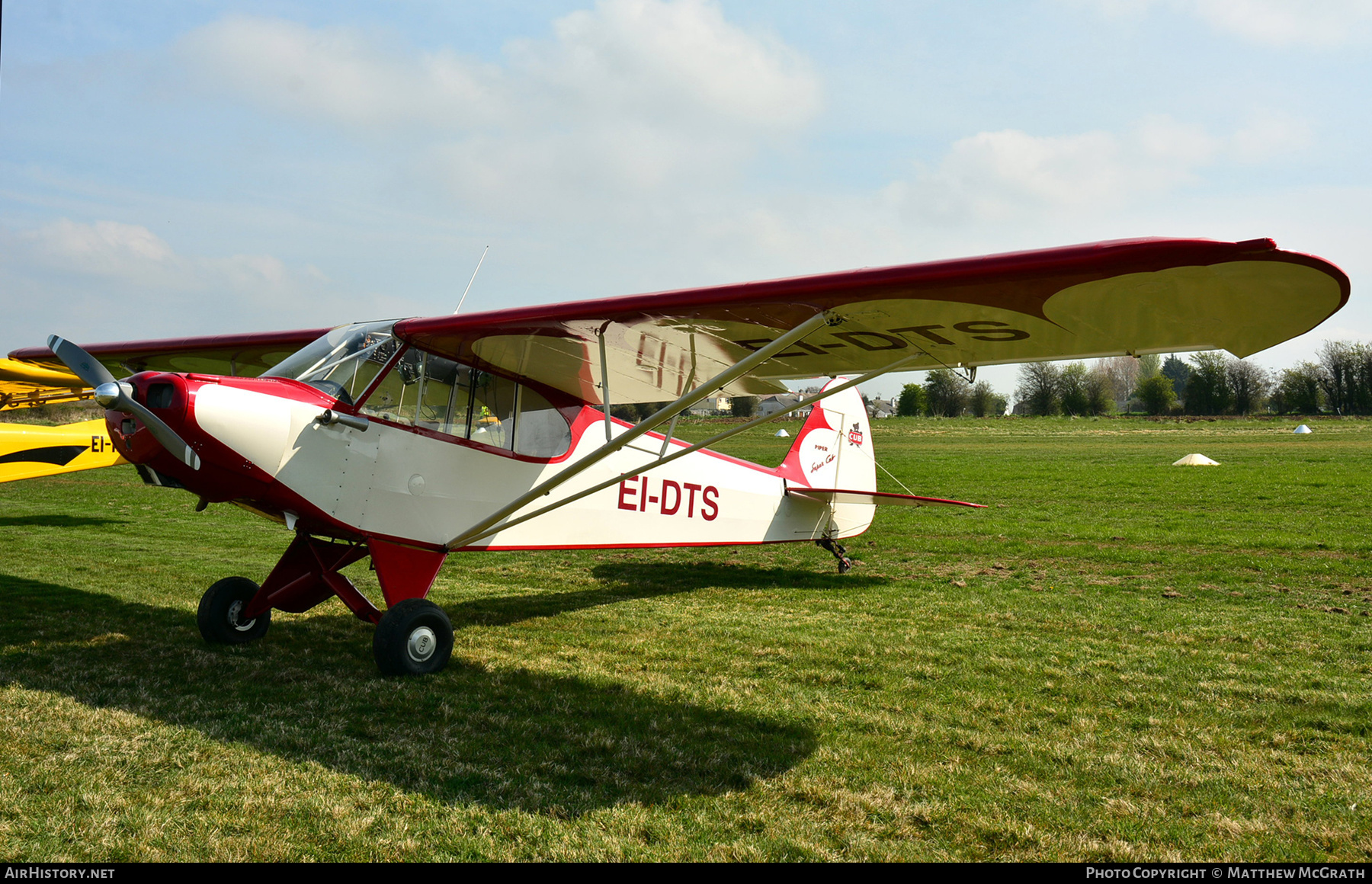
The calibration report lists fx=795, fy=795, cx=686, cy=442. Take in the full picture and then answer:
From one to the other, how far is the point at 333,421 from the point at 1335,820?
5.42 m

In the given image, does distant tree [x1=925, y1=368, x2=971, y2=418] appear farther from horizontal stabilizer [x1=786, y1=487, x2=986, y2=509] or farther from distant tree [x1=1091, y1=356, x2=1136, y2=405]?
horizontal stabilizer [x1=786, y1=487, x2=986, y2=509]

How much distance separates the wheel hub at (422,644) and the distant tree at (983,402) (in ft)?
254

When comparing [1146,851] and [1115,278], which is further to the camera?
[1115,278]

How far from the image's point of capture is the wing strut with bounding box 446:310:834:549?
4301 mm

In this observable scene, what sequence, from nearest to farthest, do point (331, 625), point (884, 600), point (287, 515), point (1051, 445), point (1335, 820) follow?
1. point (1335, 820)
2. point (287, 515)
3. point (331, 625)
4. point (884, 600)
5. point (1051, 445)

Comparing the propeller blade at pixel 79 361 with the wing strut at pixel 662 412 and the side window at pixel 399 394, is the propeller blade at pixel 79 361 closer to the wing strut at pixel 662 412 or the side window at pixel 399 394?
the side window at pixel 399 394

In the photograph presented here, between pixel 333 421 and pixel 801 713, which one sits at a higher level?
pixel 333 421

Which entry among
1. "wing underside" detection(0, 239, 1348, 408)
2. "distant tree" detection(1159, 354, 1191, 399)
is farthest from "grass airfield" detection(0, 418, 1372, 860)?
"distant tree" detection(1159, 354, 1191, 399)

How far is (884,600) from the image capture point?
7.79 metres

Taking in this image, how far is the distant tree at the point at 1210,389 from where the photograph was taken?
67062 mm

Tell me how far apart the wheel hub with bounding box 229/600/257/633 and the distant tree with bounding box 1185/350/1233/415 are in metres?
75.9

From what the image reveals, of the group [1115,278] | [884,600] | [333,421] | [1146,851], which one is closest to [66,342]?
[333,421]

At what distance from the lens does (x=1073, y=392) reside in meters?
73.2

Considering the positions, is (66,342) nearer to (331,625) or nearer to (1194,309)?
(331,625)
